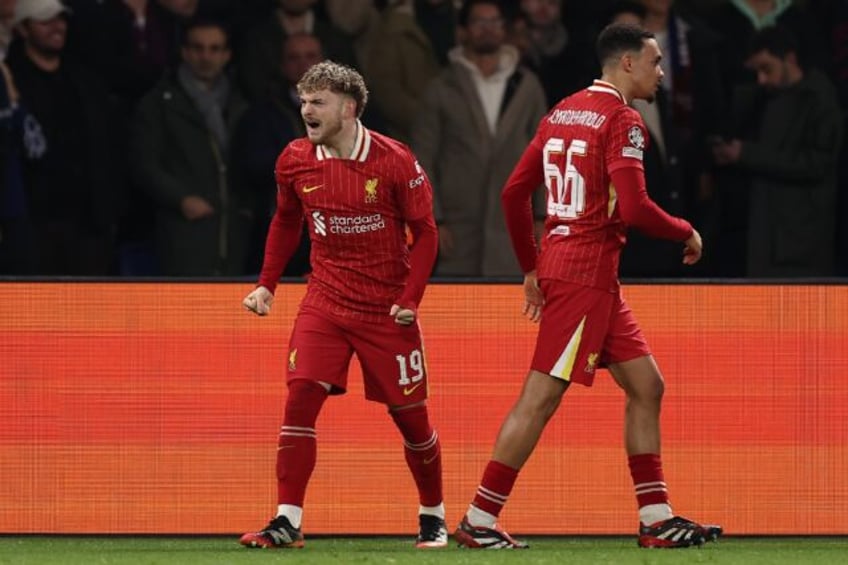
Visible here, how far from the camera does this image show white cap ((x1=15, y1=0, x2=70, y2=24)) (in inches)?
432

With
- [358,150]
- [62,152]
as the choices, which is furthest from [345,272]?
[62,152]

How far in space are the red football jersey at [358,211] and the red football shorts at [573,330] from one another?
58 centimetres

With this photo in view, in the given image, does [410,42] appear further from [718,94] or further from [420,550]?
[420,550]

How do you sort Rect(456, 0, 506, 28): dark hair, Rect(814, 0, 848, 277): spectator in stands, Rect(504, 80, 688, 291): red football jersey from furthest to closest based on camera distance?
Rect(814, 0, 848, 277): spectator in stands
Rect(456, 0, 506, 28): dark hair
Rect(504, 80, 688, 291): red football jersey

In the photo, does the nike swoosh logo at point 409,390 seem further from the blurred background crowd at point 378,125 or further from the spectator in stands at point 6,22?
the spectator in stands at point 6,22

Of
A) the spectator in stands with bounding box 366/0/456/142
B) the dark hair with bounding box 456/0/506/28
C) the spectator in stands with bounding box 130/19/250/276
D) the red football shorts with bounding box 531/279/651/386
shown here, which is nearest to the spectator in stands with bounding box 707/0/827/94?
the dark hair with bounding box 456/0/506/28

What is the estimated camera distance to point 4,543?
793 cm

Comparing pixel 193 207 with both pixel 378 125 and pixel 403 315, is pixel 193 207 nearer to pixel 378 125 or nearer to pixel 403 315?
pixel 378 125

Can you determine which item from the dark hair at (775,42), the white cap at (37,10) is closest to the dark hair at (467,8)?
the dark hair at (775,42)

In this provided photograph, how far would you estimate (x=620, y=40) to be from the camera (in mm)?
7176

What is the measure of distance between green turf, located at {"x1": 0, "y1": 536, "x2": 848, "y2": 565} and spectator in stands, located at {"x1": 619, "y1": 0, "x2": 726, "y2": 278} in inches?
130

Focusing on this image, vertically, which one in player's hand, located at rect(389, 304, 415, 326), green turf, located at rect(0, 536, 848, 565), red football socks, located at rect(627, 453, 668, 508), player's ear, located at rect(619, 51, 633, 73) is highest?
player's ear, located at rect(619, 51, 633, 73)

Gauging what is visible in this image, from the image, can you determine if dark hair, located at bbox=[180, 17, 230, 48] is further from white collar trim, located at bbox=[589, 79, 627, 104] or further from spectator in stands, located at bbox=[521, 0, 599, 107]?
white collar trim, located at bbox=[589, 79, 627, 104]

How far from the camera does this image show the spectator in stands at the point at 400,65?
37.4 ft
